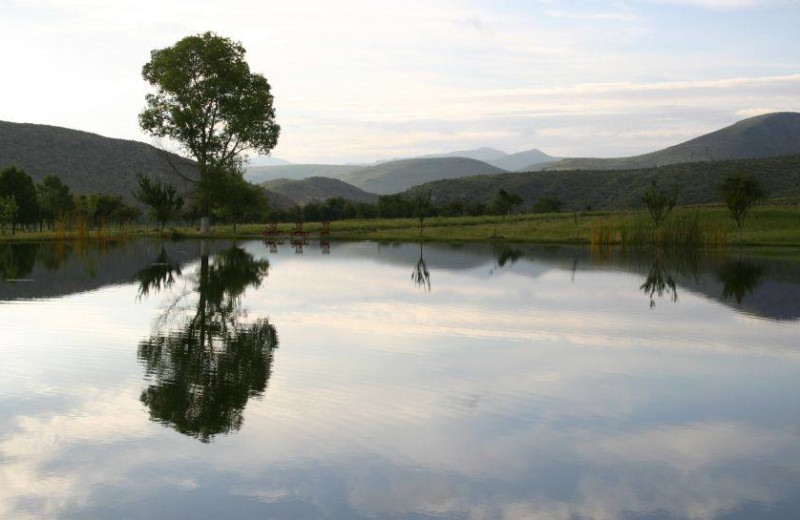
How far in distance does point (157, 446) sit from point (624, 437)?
19.6 feet

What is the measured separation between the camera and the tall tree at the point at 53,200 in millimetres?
77938

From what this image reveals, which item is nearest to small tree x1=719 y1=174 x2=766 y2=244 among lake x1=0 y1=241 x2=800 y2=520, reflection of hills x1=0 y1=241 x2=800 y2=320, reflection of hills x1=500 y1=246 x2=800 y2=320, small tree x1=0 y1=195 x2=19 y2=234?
reflection of hills x1=500 y1=246 x2=800 y2=320

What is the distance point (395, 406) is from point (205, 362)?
4.32 meters

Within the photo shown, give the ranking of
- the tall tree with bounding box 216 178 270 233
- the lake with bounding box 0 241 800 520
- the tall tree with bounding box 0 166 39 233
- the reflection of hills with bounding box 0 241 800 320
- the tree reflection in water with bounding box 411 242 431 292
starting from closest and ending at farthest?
the lake with bounding box 0 241 800 520 → the reflection of hills with bounding box 0 241 800 320 → the tree reflection in water with bounding box 411 242 431 292 → the tall tree with bounding box 0 166 39 233 → the tall tree with bounding box 216 178 270 233

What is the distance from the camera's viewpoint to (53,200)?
79.2 meters

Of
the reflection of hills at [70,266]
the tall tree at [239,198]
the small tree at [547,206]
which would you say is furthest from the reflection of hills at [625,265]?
the small tree at [547,206]

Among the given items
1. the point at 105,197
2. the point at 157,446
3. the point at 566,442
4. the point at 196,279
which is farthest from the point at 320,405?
the point at 105,197

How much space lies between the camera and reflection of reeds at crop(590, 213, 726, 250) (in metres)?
52.8

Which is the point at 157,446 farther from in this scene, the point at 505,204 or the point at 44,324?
the point at 505,204

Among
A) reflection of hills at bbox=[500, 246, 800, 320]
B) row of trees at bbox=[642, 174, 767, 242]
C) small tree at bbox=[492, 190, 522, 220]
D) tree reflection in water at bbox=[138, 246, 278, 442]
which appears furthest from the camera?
small tree at bbox=[492, 190, 522, 220]

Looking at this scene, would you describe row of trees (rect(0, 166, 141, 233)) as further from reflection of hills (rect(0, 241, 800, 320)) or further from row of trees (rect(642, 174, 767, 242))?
row of trees (rect(642, 174, 767, 242))

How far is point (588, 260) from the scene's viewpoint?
138 feet

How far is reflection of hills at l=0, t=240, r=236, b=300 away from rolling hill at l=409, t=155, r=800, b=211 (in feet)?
270

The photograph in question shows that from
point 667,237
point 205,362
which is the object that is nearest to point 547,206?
point 667,237
